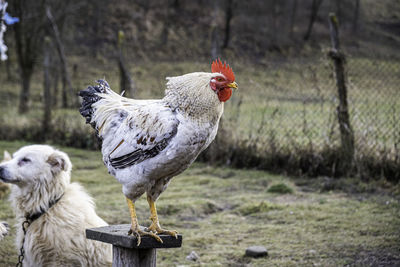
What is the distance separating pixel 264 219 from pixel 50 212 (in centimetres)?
278

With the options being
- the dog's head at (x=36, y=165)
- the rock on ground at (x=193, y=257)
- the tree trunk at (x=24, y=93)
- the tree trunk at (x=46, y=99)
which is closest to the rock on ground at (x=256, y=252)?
the rock on ground at (x=193, y=257)

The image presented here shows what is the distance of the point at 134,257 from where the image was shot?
9.39 feet

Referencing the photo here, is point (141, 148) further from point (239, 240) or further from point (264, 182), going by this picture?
point (264, 182)

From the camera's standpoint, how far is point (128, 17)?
36906 mm

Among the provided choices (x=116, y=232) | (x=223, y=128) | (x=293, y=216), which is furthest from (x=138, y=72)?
(x=116, y=232)

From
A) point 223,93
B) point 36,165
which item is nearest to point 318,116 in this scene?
point 36,165

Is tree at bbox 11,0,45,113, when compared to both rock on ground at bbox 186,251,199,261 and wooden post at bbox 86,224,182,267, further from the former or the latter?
wooden post at bbox 86,224,182,267

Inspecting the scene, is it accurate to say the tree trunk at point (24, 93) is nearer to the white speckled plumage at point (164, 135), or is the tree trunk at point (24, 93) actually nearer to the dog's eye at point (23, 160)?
the dog's eye at point (23, 160)

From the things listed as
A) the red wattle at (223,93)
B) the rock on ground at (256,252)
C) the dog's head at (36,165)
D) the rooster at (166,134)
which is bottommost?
the rock on ground at (256,252)

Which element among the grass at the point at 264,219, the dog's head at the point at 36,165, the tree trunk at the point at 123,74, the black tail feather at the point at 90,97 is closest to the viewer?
the black tail feather at the point at 90,97

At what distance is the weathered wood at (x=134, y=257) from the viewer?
2.86 m

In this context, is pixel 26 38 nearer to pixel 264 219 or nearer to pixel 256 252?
pixel 264 219

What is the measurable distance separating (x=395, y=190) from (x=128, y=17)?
110ft

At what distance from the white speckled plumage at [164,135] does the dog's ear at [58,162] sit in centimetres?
125
